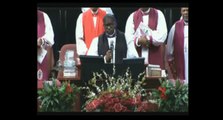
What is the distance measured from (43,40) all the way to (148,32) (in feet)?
5.40

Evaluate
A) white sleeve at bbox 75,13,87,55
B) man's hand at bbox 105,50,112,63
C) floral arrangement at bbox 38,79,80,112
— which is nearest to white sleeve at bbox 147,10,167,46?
man's hand at bbox 105,50,112,63

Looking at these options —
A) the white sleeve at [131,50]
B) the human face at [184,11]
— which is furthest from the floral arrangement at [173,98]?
the human face at [184,11]

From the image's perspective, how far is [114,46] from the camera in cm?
1012

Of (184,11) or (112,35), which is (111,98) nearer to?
(112,35)

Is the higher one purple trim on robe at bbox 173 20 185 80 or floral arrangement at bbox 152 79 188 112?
purple trim on robe at bbox 173 20 185 80

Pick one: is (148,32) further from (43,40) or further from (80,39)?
(43,40)

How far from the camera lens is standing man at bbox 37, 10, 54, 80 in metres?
10.1

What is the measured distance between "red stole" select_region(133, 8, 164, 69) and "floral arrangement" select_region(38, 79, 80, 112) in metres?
1.24

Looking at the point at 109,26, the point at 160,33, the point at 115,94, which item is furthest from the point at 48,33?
the point at 160,33

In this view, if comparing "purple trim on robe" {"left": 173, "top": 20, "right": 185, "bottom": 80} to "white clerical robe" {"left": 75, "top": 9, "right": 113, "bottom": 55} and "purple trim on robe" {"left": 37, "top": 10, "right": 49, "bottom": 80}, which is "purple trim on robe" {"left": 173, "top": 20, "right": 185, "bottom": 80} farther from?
"purple trim on robe" {"left": 37, "top": 10, "right": 49, "bottom": 80}

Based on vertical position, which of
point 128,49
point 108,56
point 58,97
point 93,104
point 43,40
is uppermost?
point 43,40

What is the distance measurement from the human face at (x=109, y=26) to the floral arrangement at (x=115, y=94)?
64 cm

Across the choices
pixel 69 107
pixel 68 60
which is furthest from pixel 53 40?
pixel 69 107
